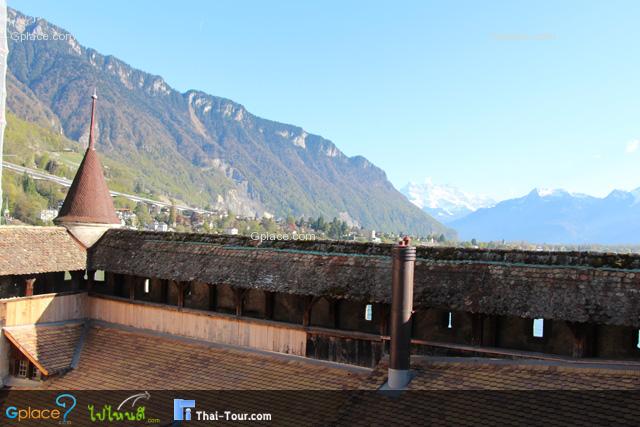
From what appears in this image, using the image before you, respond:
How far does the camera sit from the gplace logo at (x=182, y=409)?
51.8 feet

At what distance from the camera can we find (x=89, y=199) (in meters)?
24.1

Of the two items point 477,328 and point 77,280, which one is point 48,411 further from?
point 477,328

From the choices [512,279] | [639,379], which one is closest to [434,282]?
[512,279]

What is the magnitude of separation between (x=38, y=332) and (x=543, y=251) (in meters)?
16.8

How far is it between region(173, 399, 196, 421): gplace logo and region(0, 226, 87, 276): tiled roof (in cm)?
774

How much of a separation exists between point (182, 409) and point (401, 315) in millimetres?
6491

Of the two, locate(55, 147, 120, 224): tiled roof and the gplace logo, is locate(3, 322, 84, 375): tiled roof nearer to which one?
locate(55, 147, 120, 224): tiled roof

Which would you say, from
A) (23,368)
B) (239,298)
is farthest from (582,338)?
(23,368)

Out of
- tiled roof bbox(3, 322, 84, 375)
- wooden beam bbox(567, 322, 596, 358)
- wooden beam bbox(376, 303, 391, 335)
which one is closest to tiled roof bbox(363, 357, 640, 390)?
wooden beam bbox(567, 322, 596, 358)

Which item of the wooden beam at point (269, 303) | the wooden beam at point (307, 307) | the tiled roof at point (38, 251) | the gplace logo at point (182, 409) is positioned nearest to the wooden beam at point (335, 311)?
the wooden beam at point (307, 307)

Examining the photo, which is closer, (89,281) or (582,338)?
(582,338)

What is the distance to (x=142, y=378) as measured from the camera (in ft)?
60.0

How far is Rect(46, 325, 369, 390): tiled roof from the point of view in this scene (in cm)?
1677

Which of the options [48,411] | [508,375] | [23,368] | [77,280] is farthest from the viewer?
[77,280]
